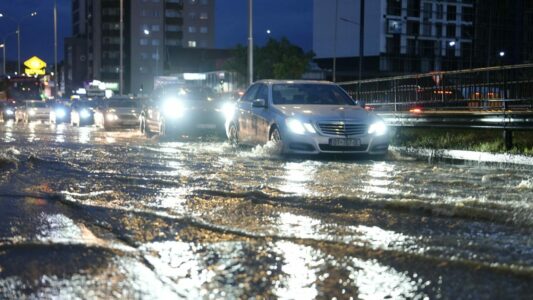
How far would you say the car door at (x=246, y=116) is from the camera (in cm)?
1634

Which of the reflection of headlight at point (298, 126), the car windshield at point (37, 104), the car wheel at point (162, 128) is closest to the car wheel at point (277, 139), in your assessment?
the reflection of headlight at point (298, 126)

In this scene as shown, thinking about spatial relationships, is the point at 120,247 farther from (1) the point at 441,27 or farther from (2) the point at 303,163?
(1) the point at 441,27

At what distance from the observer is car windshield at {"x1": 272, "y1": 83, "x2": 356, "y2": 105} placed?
15508mm

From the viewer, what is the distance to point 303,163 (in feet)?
42.9

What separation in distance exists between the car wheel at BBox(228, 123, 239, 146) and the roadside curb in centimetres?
353

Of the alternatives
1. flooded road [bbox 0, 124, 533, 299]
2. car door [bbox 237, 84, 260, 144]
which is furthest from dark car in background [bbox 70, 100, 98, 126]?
flooded road [bbox 0, 124, 533, 299]

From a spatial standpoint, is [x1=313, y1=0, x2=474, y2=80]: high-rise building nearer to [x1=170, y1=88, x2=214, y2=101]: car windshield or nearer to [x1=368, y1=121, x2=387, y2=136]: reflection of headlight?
[x1=170, y1=88, x2=214, y2=101]: car windshield

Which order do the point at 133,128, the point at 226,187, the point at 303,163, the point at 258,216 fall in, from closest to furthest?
1. the point at 258,216
2. the point at 226,187
3. the point at 303,163
4. the point at 133,128

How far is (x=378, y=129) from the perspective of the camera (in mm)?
14242

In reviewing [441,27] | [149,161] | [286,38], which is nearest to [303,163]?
[149,161]

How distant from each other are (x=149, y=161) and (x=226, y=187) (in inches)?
169

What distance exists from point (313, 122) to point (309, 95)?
6.11ft

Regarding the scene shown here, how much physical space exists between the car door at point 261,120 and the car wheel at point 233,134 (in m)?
1.53

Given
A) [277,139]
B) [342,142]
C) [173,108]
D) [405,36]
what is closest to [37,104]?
[173,108]
